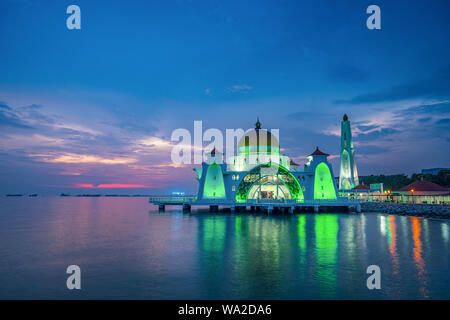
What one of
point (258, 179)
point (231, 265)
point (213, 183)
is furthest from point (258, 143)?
point (231, 265)

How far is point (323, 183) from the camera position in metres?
51.2

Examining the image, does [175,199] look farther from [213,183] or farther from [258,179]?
[258,179]

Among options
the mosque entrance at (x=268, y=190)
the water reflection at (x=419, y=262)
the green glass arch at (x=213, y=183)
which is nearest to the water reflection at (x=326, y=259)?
the water reflection at (x=419, y=262)

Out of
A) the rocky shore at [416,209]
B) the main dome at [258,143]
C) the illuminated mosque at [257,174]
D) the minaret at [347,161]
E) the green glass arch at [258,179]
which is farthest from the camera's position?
the minaret at [347,161]

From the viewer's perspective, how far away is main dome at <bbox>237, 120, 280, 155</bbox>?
2080 inches

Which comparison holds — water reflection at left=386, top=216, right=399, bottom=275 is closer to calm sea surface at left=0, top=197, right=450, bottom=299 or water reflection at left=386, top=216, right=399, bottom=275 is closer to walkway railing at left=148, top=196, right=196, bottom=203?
calm sea surface at left=0, top=197, right=450, bottom=299

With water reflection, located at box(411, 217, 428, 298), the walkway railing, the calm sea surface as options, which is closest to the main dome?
the walkway railing

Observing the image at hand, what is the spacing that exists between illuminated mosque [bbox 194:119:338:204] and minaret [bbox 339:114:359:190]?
1307 inches

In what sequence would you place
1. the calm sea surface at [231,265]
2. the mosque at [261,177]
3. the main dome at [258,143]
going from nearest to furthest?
the calm sea surface at [231,265], the mosque at [261,177], the main dome at [258,143]

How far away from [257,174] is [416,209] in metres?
27.3

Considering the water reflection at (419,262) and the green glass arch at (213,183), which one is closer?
the water reflection at (419,262)

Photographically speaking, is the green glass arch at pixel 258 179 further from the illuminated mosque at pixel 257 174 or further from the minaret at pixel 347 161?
the minaret at pixel 347 161

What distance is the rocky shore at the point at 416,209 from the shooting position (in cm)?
4412
